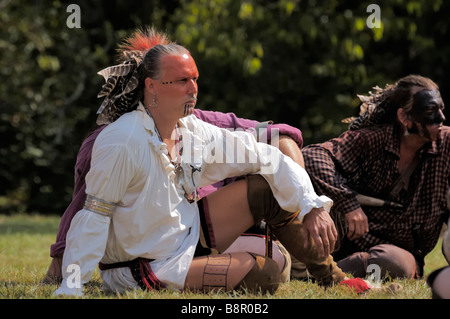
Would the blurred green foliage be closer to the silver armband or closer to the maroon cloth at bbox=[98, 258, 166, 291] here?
the maroon cloth at bbox=[98, 258, 166, 291]

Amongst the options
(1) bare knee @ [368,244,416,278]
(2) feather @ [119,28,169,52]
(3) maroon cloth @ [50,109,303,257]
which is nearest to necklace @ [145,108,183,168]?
(2) feather @ [119,28,169,52]

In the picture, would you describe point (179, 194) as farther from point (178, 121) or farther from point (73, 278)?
point (73, 278)

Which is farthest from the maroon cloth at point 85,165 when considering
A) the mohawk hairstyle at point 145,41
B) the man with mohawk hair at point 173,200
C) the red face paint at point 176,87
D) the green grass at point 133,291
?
the red face paint at point 176,87

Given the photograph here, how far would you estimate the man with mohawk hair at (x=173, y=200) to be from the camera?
128 inches

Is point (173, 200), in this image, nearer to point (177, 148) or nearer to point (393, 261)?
point (177, 148)

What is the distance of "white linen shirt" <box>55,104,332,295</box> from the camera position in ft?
10.5

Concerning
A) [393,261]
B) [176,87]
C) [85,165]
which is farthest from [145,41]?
[393,261]

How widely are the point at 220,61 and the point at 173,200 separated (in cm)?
796

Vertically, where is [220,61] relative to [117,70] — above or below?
below

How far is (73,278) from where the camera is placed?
313 cm

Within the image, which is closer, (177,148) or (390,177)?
(177,148)

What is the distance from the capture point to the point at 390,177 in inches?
180

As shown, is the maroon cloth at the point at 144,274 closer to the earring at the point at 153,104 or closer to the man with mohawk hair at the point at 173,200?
the man with mohawk hair at the point at 173,200
